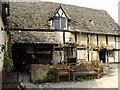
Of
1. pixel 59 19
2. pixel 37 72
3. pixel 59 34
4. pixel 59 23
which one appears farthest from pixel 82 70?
pixel 59 19

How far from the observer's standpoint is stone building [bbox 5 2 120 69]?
1382 centimetres

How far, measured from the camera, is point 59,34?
601 inches

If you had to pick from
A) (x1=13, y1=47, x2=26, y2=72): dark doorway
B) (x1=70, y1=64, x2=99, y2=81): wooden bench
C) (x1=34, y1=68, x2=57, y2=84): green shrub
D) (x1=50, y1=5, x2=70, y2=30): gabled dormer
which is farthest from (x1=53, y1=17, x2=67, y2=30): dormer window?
(x1=34, y1=68, x2=57, y2=84): green shrub

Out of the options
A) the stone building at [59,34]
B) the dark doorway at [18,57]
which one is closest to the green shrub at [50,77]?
the stone building at [59,34]

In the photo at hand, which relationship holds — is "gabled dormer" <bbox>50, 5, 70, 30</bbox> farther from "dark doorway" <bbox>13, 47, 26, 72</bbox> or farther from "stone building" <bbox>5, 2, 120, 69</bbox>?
"dark doorway" <bbox>13, 47, 26, 72</bbox>

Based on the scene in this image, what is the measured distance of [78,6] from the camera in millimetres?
20812

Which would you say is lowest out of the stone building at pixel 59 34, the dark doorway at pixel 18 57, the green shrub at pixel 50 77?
the green shrub at pixel 50 77

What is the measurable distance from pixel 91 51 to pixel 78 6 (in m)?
7.29

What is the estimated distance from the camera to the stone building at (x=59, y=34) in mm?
13820

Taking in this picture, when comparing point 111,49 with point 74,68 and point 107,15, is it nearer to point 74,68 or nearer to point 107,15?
point 107,15

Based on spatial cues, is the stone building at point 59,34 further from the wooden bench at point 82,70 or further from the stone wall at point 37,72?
the stone wall at point 37,72

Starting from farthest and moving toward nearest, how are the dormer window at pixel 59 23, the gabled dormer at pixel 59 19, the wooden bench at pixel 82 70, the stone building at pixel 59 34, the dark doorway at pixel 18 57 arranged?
the dormer window at pixel 59 23 < the gabled dormer at pixel 59 19 < the dark doorway at pixel 18 57 < the stone building at pixel 59 34 < the wooden bench at pixel 82 70

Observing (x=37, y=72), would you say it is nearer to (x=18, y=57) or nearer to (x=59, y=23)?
(x=18, y=57)

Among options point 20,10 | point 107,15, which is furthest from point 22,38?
point 107,15
